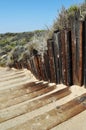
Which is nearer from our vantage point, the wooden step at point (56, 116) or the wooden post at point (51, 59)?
the wooden step at point (56, 116)

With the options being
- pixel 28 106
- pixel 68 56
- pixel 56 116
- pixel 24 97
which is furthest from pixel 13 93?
pixel 56 116

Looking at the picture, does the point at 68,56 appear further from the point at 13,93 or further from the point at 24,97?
the point at 13,93

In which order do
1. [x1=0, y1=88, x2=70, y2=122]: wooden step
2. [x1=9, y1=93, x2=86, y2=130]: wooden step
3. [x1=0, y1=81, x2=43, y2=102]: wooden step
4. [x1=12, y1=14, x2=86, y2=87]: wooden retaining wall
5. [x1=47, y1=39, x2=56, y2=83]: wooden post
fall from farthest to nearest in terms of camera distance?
[x1=47, y1=39, x2=56, y2=83]: wooden post → [x1=0, y1=81, x2=43, y2=102]: wooden step → [x1=12, y1=14, x2=86, y2=87]: wooden retaining wall → [x1=0, y1=88, x2=70, y2=122]: wooden step → [x1=9, y1=93, x2=86, y2=130]: wooden step

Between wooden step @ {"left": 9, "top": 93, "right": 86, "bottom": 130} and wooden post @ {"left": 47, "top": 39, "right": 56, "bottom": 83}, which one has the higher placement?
wooden post @ {"left": 47, "top": 39, "right": 56, "bottom": 83}

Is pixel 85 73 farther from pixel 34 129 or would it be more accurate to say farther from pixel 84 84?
pixel 34 129

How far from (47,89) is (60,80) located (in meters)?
0.39

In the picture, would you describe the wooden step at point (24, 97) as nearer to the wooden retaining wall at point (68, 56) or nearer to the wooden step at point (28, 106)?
the wooden step at point (28, 106)

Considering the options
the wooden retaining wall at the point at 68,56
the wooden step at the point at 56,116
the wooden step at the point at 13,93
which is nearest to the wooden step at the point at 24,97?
the wooden step at the point at 13,93

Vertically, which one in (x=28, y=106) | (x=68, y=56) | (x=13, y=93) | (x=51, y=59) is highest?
(x=68, y=56)

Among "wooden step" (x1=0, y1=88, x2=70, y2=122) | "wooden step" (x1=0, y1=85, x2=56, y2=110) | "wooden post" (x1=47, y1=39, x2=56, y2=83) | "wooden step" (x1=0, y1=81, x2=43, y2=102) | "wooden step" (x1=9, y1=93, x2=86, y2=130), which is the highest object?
"wooden post" (x1=47, y1=39, x2=56, y2=83)

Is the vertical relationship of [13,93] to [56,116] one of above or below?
below

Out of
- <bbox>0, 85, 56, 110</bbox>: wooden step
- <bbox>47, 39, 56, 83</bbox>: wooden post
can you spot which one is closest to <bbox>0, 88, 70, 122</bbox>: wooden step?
<bbox>0, 85, 56, 110</bbox>: wooden step

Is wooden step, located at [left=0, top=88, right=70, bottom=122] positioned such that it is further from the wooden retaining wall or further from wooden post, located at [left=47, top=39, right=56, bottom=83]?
wooden post, located at [left=47, top=39, right=56, bottom=83]

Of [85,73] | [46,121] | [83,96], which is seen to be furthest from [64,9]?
[46,121]
